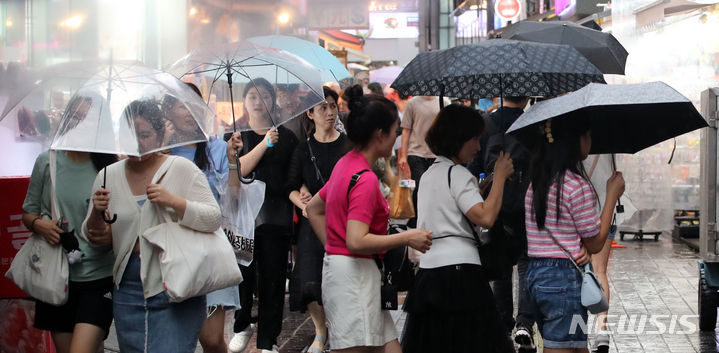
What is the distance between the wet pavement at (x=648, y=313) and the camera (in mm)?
7375

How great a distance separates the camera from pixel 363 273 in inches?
181

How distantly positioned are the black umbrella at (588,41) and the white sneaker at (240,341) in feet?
10.6

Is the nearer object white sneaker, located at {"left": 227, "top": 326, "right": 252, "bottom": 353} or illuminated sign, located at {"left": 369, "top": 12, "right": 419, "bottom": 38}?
white sneaker, located at {"left": 227, "top": 326, "right": 252, "bottom": 353}

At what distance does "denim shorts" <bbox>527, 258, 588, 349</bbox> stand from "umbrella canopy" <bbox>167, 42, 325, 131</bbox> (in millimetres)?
2474

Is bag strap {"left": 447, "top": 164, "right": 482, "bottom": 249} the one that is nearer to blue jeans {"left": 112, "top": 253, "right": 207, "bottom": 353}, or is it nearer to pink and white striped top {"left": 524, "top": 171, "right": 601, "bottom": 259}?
pink and white striped top {"left": 524, "top": 171, "right": 601, "bottom": 259}

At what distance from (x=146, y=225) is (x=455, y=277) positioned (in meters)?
1.60

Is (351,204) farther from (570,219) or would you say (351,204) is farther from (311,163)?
(311,163)

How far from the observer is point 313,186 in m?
6.98

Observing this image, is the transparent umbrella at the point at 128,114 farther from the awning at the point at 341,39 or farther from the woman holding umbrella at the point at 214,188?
the awning at the point at 341,39

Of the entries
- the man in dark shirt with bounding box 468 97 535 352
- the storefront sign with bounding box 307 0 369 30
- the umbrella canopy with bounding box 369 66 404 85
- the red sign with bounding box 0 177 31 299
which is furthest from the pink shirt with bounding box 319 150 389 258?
the storefront sign with bounding box 307 0 369 30

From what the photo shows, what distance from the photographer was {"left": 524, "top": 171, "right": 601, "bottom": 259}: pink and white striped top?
15.5 feet

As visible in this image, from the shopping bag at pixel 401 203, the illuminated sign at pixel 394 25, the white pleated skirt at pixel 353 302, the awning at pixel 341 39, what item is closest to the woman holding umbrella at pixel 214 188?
the white pleated skirt at pixel 353 302

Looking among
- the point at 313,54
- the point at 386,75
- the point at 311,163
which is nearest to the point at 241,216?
the point at 311,163

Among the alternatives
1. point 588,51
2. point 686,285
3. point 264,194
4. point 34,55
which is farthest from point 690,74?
point 34,55
